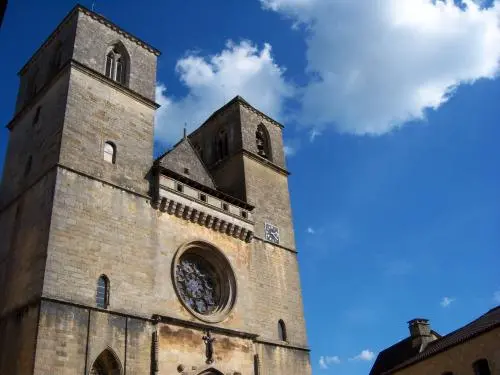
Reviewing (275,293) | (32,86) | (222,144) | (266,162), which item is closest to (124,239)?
(275,293)

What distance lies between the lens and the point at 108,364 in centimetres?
1611

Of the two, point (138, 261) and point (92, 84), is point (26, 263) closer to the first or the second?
point (138, 261)

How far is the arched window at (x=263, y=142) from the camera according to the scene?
89.1ft

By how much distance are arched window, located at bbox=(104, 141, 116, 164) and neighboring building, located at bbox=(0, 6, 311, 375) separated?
0.16 feet

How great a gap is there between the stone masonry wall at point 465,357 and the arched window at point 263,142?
38.2 ft

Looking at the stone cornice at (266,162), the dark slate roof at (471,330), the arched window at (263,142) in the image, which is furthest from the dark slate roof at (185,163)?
the dark slate roof at (471,330)

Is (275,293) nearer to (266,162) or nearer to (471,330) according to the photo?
(266,162)

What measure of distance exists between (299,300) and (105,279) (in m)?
9.27

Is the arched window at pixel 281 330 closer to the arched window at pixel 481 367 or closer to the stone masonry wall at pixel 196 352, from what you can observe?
the stone masonry wall at pixel 196 352

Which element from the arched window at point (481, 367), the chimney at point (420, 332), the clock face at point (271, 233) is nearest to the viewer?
the arched window at point (481, 367)

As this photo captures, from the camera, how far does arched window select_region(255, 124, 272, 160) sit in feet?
89.1

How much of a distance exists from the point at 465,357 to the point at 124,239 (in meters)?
13.5

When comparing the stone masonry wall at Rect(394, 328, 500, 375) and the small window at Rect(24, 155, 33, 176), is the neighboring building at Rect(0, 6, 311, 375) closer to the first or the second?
the small window at Rect(24, 155, 33, 176)

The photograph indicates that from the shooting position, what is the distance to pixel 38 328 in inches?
584
